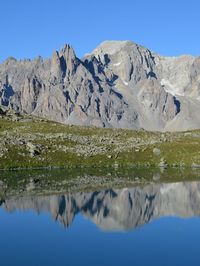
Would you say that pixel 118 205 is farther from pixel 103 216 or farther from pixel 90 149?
pixel 90 149

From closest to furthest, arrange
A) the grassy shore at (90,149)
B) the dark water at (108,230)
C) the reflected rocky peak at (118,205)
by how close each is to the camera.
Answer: the dark water at (108,230) → the reflected rocky peak at (118,205) → the grassy shore at (90,149)

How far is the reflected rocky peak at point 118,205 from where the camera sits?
54062mm

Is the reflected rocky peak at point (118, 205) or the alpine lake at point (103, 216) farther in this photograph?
the reflected rocky peak at point (118, 205)

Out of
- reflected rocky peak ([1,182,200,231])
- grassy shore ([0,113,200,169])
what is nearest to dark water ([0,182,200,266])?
reflected rocky peak ([1,182,200,231])

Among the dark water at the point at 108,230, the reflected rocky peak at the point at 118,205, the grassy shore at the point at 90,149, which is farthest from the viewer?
the grassy shore at the point at 90,149

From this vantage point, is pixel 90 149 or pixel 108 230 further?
pixel 90 149

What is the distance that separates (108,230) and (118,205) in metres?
14.0

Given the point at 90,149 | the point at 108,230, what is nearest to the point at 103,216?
the point at 108,230

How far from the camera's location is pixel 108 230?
1903 inches

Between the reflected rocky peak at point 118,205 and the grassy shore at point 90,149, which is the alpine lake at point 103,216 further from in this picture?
the grassy shore at point 90,149

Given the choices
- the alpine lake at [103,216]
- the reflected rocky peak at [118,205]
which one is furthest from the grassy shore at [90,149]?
the reflected rocky peak at [118,205]

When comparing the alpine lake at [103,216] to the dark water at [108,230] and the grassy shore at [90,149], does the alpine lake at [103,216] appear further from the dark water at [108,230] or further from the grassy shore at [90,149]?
the grassy shore at [90,149]

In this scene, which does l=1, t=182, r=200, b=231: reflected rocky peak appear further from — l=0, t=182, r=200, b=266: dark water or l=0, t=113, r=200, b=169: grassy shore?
l=0, t=113, r=200, b=169: grassy shore

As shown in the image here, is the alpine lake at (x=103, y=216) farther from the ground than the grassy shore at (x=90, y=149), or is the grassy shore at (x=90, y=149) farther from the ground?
the grassy shore at (x=90, y=149)
